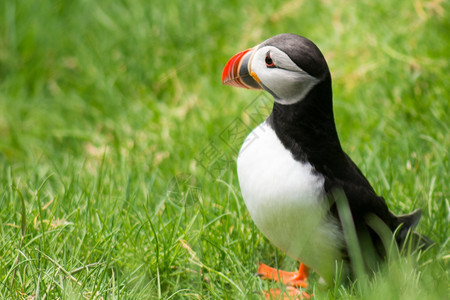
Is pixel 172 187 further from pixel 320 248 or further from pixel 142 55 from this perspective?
pixel 142 55

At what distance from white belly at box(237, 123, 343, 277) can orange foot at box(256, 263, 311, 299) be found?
16 centimetres

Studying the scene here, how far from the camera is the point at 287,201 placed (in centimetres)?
254

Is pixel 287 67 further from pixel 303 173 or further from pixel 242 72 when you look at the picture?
pixel 303 173

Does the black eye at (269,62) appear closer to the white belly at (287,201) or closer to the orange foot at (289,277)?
the white belly at (287,201)

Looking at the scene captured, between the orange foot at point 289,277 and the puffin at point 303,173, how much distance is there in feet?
0.16

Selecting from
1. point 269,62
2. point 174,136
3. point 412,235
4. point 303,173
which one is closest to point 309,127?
point 303,173

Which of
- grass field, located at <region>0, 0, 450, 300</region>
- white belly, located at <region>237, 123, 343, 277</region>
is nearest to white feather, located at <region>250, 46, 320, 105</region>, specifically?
white belly, located at <region>237, 123, 343, 277</region>

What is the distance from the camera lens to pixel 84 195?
339 cm

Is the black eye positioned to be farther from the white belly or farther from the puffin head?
the white belly

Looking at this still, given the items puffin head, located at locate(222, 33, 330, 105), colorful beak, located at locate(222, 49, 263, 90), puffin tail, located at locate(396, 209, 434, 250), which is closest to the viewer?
puffin head, located at locate(222, 33, 330, 105)

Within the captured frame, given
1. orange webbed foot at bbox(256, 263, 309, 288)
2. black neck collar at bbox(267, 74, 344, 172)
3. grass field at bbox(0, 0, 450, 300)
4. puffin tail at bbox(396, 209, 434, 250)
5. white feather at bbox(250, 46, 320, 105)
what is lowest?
orange webbed foot at bbox(256, 263, 309, 288)

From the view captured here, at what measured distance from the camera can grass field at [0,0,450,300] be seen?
2.81m

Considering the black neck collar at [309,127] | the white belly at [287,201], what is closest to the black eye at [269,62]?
the black neck collar at [309,127]

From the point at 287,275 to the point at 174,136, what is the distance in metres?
1.77
